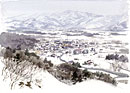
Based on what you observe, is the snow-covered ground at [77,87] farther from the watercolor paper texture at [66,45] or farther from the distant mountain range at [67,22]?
the distant mountain range at [67,22]

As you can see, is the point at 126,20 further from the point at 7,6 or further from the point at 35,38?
the point at 7,6

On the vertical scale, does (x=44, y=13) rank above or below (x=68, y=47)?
above

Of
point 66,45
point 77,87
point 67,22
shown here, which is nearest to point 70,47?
point 66,45

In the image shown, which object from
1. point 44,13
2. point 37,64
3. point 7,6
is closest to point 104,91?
point 37,64

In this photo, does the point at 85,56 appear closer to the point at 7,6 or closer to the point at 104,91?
the point at 104,91

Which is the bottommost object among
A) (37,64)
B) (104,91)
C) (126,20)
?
(104,91)

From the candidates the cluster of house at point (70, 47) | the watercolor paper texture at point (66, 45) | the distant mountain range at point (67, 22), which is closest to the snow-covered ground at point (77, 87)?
the watercolor paper texture at point (66, 45)

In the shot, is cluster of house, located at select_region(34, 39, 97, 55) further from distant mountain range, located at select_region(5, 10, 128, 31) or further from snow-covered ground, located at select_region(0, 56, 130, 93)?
snow-covered ground, located at select_region(0, 56, 130, 93)
